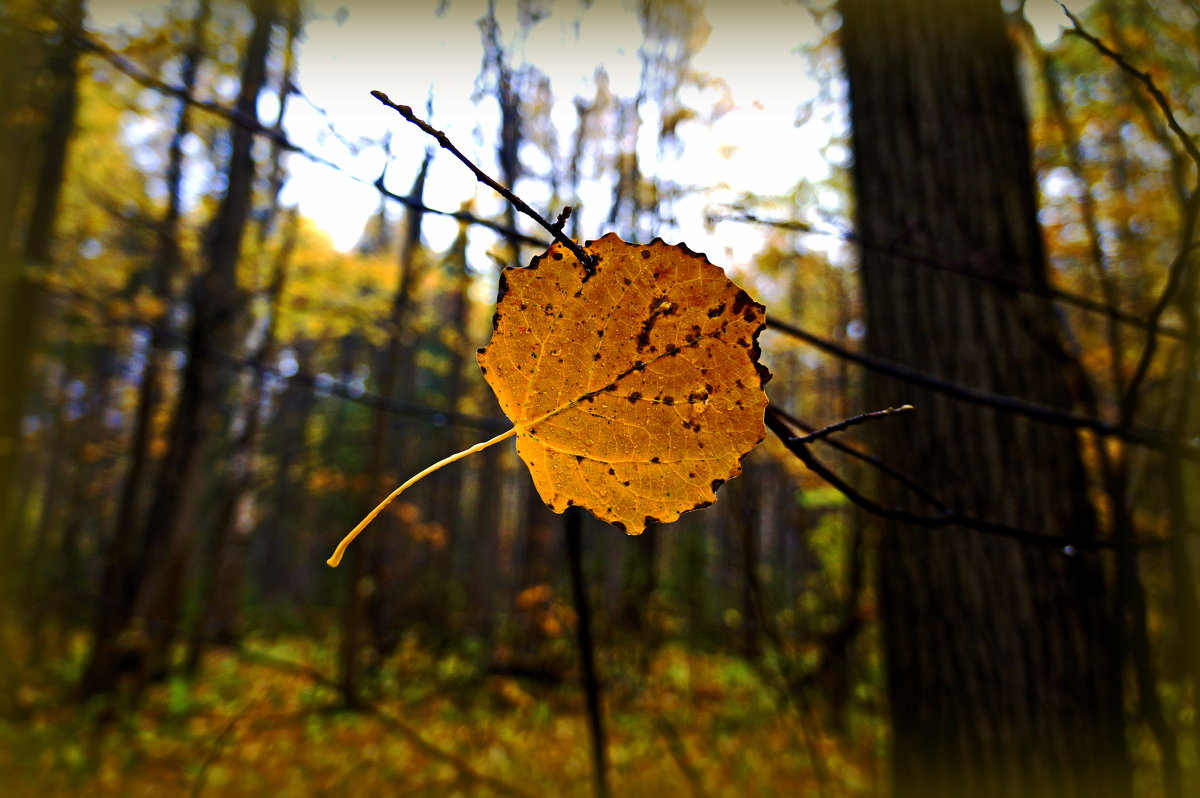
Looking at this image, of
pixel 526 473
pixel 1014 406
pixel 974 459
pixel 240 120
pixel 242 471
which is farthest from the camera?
pixel 242 471

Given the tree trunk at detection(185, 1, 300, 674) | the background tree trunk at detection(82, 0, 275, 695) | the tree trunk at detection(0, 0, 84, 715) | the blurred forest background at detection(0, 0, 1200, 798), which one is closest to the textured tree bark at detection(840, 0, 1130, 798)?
the blurred forest background at detection(0, 0, 1200, 798)

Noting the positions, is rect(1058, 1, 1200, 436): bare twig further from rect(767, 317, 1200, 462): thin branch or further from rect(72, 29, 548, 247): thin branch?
rect(72, 29, 548, 247): thin branch

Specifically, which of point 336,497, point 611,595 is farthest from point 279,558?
point 611,595

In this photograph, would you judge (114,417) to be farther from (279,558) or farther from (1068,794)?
Result: (1068,794)

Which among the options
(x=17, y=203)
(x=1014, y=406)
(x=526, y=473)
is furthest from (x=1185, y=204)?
(x=17, y=203)

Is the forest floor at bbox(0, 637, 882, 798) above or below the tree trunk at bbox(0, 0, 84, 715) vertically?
below

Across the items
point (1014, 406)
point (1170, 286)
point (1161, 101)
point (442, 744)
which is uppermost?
point (1161, 101)

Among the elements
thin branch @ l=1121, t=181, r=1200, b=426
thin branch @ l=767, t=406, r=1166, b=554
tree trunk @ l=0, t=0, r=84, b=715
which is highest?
tree trunk @ l=0, t=0, r=84, b=715

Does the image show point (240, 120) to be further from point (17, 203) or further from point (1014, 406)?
point (17, 203)
